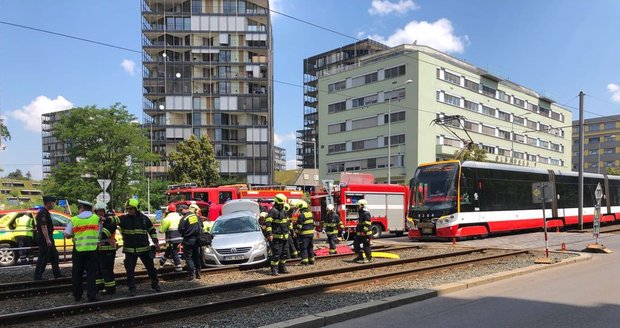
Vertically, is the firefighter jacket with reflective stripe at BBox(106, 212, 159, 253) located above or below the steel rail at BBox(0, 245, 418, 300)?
above

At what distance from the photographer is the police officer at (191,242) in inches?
430

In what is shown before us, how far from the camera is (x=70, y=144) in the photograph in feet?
139

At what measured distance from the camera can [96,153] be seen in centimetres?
4031

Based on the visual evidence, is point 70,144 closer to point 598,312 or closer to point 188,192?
point 188,192

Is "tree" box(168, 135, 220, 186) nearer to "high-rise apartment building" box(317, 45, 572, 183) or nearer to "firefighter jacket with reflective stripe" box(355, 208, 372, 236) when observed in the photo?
"high-rise apartment building" box(317, 45, 572, 183)

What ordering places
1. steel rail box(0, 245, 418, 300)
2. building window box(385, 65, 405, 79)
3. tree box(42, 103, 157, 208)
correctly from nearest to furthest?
steel rail box(0, 245, 418, 300), tree box(42, 103, 157, 208), building window box(385, 65, 405, 79)

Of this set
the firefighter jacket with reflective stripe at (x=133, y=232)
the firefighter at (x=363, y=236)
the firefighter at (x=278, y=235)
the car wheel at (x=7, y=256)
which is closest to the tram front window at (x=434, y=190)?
the firefighter at (x=363, y=236)

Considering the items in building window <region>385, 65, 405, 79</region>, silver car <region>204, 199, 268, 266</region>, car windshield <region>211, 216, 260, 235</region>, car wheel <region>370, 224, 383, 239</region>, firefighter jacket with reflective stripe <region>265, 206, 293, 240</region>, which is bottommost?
car wheel <region>370, 224, 383, 239</region>

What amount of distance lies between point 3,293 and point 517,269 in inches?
443

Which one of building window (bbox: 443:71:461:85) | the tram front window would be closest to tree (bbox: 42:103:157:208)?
the tram front window

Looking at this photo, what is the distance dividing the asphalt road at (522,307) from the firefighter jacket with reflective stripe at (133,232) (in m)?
4.51

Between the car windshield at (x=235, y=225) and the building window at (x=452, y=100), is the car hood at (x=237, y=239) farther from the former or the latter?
the building window at (x=452, y=100)

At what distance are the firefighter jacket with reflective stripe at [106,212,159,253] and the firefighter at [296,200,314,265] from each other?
4.45 m

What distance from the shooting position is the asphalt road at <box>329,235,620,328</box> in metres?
6.75
